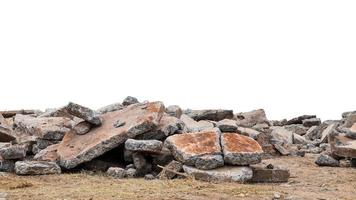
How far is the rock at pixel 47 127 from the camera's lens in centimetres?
1305

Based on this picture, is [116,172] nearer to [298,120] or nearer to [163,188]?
[163,188]

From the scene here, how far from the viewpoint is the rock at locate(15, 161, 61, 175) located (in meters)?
10.4

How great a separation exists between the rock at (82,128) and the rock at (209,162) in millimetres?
3352

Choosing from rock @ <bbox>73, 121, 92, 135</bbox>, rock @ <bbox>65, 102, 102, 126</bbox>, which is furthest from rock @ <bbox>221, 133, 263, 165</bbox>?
rock @ <bbox>73, 121, 92, 135</bbox>

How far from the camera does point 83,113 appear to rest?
38.2 feet

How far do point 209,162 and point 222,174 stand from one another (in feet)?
1.19

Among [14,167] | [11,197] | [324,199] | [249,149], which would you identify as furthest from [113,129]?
[324,199]

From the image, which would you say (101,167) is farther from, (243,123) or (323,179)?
(243,123)

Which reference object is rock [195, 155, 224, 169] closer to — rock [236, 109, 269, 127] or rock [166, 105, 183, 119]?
rock [166, 105, 183, 119]

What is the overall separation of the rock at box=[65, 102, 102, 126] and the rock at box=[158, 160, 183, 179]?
257 cm

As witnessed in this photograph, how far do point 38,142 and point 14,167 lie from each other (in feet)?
7.34

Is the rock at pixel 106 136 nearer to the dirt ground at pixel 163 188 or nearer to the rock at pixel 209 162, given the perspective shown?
the dirt ground at pixel 163 188

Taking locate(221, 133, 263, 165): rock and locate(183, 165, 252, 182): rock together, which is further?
locate(221, 133, 263, 165): rock

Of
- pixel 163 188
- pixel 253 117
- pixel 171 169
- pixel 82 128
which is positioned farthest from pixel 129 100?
pixel 253 117
